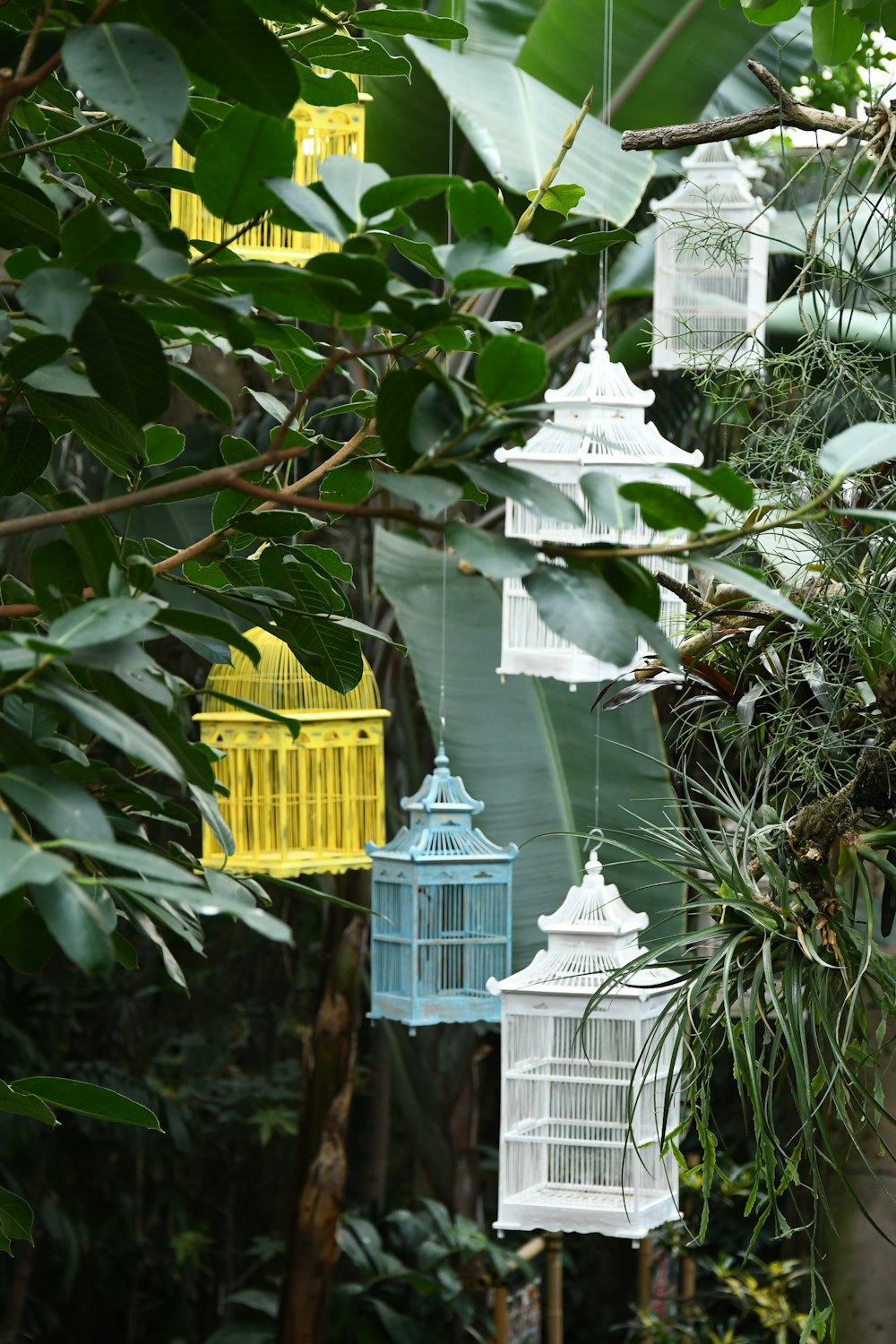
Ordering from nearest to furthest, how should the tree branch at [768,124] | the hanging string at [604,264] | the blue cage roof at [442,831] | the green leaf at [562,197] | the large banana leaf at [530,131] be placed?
the green leaf at [562,197] → the tree branch at [768,124] → the hanging string at [604,264] → the large banana leaf at [530,131] → the blue cage roof at [442,831]

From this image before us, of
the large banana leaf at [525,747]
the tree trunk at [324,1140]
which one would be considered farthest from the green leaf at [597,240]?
the tree trunk at [324,1140]

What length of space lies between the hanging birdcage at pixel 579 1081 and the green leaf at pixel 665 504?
3.22 ft

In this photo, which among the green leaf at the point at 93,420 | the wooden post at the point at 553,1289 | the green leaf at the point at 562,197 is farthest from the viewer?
the wooden post at the point at 553,1289

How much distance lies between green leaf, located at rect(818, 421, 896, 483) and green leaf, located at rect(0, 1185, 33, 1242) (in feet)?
2.12

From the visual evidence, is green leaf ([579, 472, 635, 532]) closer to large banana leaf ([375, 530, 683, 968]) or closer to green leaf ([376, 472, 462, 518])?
green leaf ([376, 472, 462, 518])

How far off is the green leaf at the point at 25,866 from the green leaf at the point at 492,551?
18 centimetres

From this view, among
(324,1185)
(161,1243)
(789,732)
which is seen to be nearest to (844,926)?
(789,732)

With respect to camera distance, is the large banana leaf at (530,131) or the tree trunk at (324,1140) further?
the tree trunk at (324,1140)

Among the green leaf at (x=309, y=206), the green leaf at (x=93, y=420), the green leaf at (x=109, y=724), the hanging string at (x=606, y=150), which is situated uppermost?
the hanging string at (x=606, y=150)

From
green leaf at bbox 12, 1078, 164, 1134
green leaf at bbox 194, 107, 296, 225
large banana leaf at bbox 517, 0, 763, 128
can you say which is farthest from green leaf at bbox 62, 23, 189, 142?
large banana leaf at bbox 517, 0, 763, 128

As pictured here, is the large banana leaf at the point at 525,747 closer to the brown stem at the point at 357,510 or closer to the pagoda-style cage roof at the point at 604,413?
the pagoda-style cage roof at the point at 604,413

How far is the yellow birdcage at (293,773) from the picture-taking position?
2064 mm

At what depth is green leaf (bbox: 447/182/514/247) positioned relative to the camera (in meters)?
0.53

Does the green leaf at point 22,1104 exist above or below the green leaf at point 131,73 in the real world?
below
